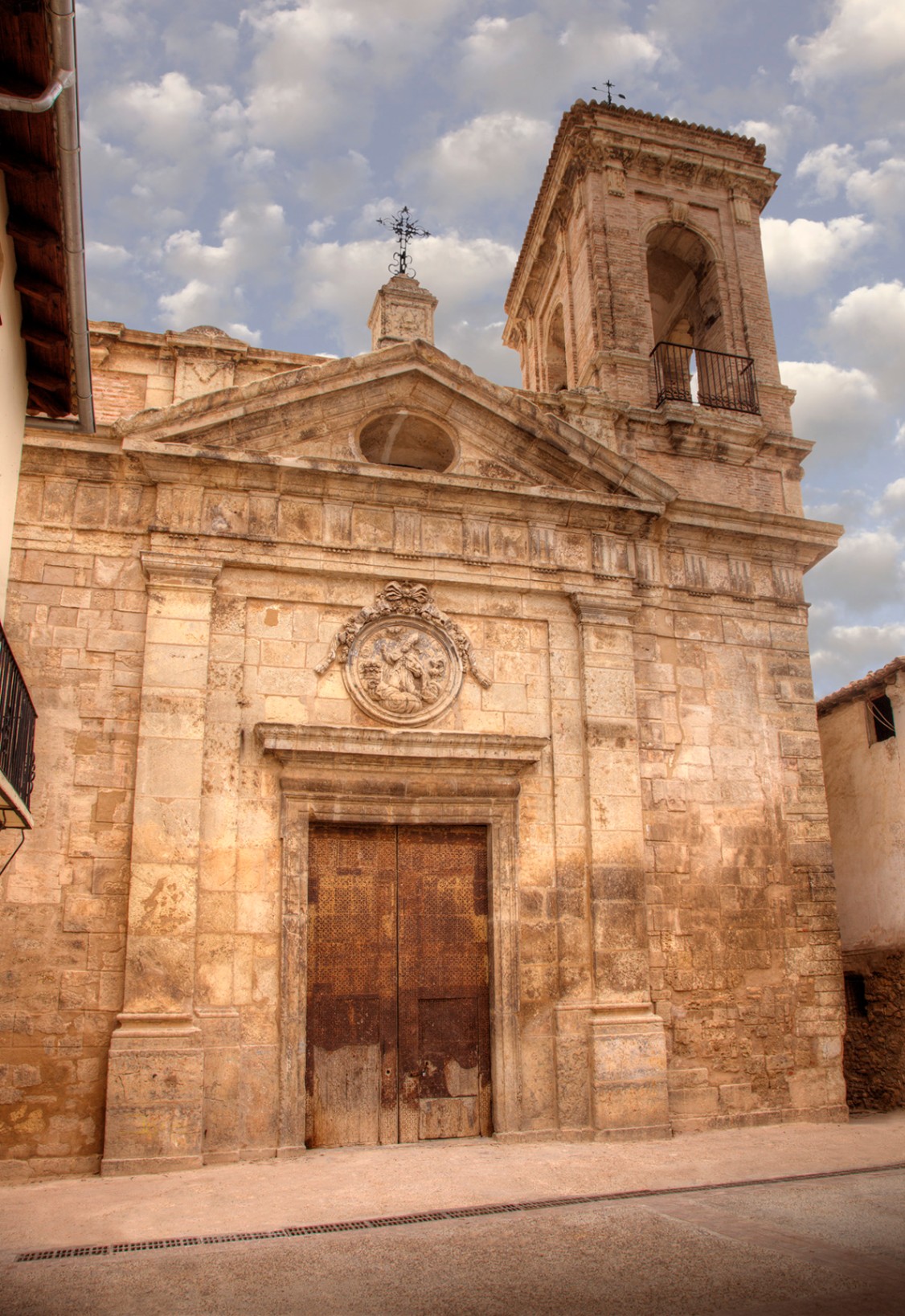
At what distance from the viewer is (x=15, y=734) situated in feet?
25.8

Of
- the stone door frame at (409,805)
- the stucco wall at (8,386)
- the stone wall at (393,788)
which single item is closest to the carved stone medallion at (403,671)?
the stone wall at (393,788)

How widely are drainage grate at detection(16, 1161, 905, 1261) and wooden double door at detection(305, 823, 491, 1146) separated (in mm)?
2374

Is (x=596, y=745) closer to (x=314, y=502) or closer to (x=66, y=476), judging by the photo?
(x=314, y=502)

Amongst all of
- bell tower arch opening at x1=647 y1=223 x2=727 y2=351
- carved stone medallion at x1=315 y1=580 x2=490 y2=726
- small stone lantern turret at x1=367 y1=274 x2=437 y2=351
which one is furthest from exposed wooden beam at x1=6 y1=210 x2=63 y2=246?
bell tower arch opening at x1=647 y1=223 x2=727 y2=351

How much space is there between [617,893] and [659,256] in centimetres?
942

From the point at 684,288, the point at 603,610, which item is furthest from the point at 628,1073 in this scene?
the point at 684,288

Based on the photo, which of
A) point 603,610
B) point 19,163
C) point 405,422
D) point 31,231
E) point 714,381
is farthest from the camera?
point 714,381

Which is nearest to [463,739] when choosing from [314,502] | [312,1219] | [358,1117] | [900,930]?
[314,502]

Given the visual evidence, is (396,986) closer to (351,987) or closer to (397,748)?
(351,987)

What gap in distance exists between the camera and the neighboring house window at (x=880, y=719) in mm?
13469

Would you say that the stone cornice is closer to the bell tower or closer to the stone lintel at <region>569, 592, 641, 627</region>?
the stone lintel at <region>569, 592, 641, 627</region>

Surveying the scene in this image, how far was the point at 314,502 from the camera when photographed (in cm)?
1046

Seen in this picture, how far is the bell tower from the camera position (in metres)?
13.0

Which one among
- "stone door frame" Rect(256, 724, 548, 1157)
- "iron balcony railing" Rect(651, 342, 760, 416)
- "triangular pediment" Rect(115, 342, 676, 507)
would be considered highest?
"iron balcony railing" Rect(651, 342, 760, 416)
